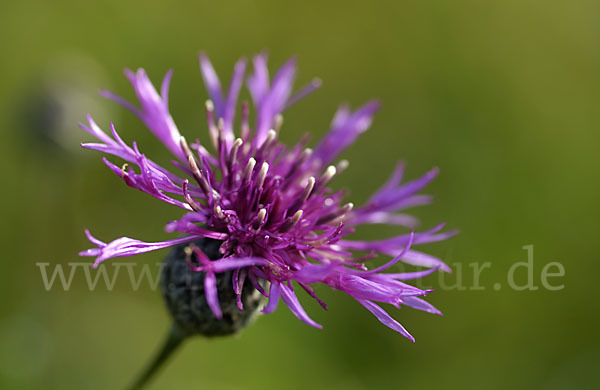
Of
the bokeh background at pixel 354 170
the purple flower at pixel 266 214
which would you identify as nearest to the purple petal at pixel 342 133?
the purple flower at pixel 266 214

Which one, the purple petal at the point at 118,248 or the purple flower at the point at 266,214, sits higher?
the purple flower at the point at 266,214

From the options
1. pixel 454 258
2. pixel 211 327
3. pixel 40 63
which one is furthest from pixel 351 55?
pixel 211 327

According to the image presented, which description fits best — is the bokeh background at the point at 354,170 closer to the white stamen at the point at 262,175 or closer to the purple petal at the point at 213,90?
the purple petal at the point at 213,90

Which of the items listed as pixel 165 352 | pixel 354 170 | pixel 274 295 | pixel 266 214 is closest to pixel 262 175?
pixel 266 214

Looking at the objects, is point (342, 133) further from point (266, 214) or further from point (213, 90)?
point (266, 214)

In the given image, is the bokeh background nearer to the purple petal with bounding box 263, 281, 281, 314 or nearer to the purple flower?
the purple flower

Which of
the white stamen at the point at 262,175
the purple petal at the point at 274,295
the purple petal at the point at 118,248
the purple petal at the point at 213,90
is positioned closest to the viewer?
the purple petal at the point at 118,248

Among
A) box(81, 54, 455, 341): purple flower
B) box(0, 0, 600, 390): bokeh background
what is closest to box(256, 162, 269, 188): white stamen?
box(81, 54, 455, 341): purple flower
